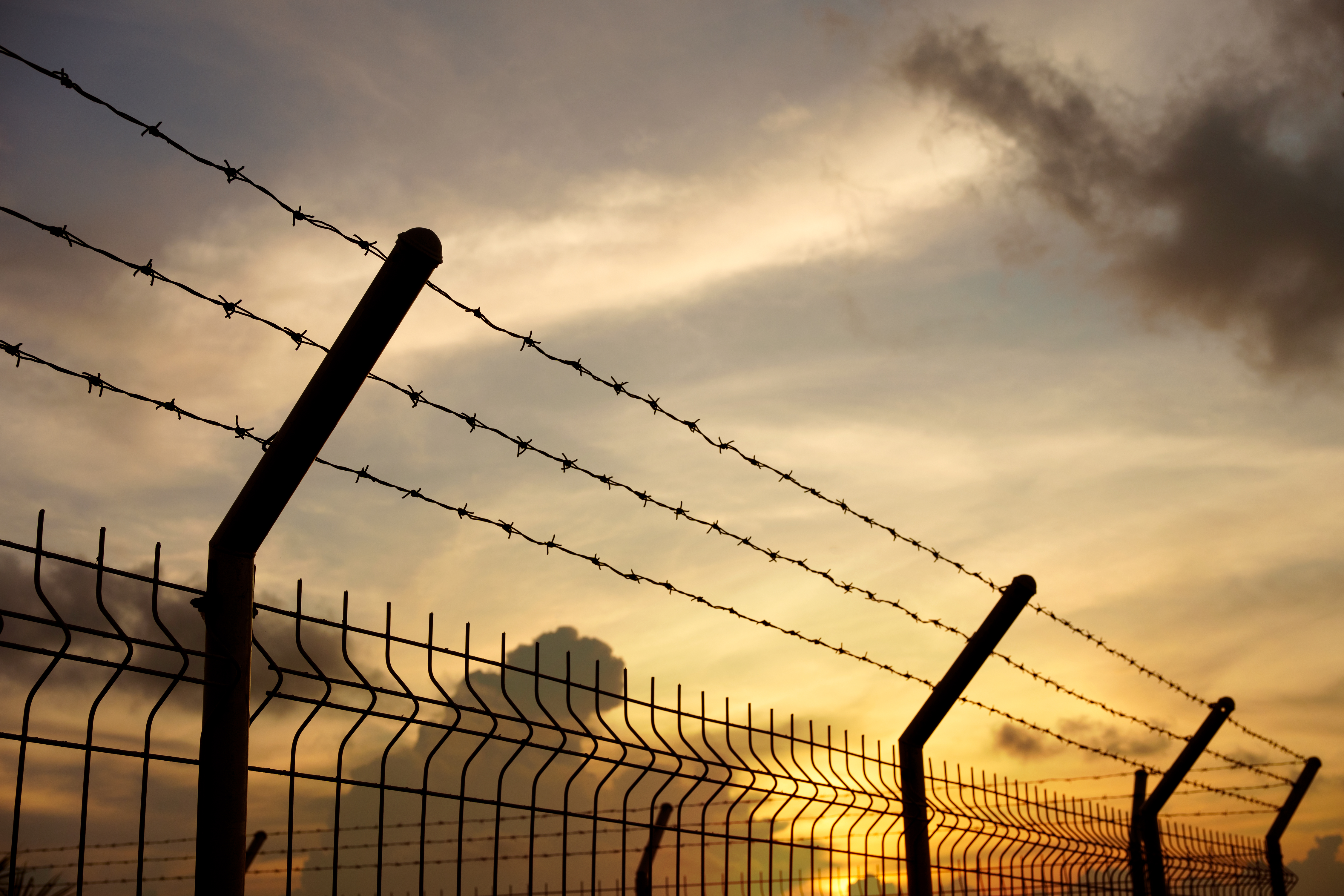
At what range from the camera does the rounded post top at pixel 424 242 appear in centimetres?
311

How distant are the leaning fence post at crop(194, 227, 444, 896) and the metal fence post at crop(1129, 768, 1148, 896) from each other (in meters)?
6.50

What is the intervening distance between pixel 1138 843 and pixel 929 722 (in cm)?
297

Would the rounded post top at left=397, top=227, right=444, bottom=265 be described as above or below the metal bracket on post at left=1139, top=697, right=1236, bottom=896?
above

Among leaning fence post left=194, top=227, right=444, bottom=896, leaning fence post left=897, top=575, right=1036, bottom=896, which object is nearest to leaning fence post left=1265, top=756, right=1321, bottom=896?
leaning fence post left=897, top=575, right=1036, bottom=896

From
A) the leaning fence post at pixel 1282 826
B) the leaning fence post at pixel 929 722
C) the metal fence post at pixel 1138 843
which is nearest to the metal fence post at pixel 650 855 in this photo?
the leaning fence post at pixel 929 722

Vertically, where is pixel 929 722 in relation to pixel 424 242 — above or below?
below

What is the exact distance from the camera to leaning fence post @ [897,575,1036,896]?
5.60m

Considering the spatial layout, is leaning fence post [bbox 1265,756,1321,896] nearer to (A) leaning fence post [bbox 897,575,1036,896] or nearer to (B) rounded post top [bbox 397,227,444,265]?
(A) leaning fence post [bbox 897,575,1036,896]

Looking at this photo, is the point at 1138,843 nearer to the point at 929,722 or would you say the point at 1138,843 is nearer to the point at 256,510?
the point at 929,722

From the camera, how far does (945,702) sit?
5863 mm

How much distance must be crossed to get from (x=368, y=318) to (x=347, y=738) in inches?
43.8

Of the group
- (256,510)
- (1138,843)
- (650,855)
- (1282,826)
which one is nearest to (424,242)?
(256,510)

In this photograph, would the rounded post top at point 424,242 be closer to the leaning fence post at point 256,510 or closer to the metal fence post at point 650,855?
the leaning fence post at point 256,510

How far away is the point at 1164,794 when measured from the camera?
8.01m
